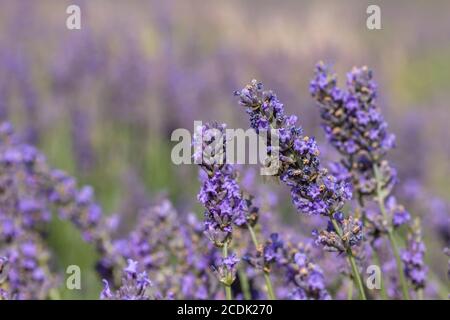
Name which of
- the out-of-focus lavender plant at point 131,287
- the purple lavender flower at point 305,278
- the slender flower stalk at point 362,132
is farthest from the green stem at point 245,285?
the out-of-focus lavender plant at point 131,287

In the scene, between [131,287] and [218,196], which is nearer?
[218,196]

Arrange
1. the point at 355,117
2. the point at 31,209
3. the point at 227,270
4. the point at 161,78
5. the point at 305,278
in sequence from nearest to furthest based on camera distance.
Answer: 1. the point at 227,270
2. the point at 305,278
3. the point at 355,117
4. the point at 31,209
5. the point at 161,78

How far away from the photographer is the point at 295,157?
1.54m

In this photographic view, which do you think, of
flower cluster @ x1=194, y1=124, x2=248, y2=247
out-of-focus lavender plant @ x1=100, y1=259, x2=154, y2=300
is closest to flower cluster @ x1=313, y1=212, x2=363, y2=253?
flower cluster @ x1=194, y1=124, x2=248, y2=247

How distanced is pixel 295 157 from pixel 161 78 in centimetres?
481

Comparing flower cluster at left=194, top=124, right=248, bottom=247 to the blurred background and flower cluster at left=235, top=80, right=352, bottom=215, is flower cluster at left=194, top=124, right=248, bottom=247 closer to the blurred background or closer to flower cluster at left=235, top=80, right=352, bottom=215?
flower cluster at left=235, top=80, right=352, bottom=215

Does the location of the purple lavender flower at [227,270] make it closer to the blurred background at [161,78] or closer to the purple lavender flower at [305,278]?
the purple lavender flower at [305,278]

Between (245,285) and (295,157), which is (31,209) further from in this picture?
(295,157)

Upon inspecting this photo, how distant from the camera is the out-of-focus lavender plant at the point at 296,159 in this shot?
1536mm

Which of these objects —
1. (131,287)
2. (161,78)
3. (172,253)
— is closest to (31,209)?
(172,253)

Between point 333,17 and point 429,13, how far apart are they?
275cm

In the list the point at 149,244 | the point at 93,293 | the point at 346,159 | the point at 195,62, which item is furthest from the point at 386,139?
the point at 195,62
